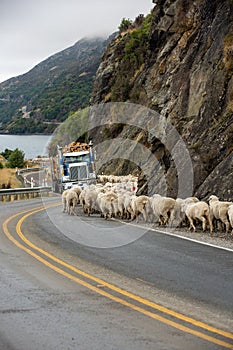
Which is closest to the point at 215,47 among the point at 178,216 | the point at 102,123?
the point at 178,216

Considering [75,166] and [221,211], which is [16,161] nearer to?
[75,166]

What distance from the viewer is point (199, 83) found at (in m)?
25.2

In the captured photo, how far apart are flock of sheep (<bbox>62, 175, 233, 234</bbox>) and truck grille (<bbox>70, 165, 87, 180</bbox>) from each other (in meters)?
9.92

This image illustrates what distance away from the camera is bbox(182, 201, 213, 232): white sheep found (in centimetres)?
1592

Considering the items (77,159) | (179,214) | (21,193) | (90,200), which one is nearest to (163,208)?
(179,214)

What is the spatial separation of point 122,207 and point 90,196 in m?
2.11

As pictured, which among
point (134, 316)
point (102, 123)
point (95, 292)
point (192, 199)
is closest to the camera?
point (134, 316)

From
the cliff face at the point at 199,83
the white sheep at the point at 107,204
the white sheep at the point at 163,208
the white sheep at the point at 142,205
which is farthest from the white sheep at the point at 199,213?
the white sheep at the point at 107,204

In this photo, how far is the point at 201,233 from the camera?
51.3ft

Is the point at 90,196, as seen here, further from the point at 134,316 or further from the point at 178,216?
the point at 134,316

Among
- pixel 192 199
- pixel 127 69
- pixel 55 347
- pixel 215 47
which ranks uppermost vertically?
pixel 127 69

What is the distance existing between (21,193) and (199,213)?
69.8 ft

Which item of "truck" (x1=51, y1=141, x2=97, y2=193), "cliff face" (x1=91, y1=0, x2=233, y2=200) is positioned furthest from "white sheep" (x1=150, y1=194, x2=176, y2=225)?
"truck" (x1=51, y1=141, x2=97, y2=193)

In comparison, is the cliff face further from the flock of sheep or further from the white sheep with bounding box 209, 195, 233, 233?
the white sheep with bounding box 209, 195, 233, 233
